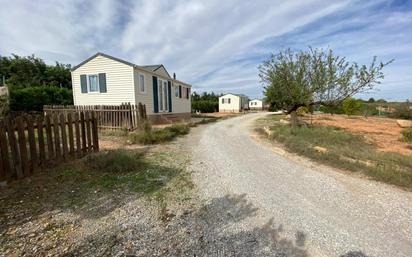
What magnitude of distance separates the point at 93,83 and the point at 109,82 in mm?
1374

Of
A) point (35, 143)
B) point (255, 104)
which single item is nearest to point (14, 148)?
point (35, 143)

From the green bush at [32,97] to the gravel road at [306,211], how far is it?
1801 centimetres

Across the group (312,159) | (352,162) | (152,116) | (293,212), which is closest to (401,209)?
(293,212)

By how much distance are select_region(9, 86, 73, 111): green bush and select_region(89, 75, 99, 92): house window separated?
20.9 feet

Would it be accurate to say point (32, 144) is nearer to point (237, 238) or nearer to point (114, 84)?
point (237, 238)

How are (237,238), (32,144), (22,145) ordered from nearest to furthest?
(237,238) < (22,145) < (32,144)

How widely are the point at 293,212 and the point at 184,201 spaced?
168 centimetres

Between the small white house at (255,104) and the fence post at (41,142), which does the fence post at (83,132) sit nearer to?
the fence post at (41,142)

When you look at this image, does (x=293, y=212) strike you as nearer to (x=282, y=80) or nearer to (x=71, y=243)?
(x=71, y=243)

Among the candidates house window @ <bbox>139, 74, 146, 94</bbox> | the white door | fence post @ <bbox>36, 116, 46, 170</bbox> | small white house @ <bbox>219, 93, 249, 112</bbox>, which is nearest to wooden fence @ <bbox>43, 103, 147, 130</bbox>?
house window @ <bbox>139, 74, 146, 94</bbox>

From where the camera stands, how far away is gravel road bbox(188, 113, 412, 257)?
8.84 feet

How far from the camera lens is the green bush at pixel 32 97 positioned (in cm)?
1755

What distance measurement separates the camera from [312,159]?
6738 mm

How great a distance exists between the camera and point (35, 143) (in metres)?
5.01
